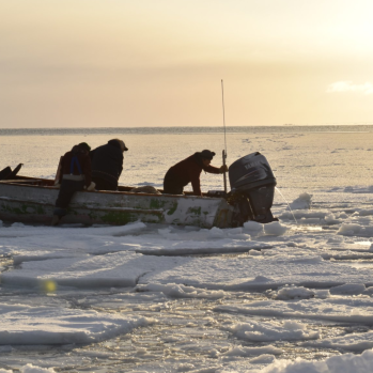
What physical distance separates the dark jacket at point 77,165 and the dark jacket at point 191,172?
1365 millimetres

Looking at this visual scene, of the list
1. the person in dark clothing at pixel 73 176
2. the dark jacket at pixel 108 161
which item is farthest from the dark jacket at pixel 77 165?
the dark jacket at pixel 108 161

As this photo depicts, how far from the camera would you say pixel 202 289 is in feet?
18.7

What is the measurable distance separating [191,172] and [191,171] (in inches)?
0.7

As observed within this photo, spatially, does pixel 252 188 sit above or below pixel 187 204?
above

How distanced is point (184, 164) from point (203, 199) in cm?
81

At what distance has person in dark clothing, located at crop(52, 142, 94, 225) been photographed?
9609 millimetres

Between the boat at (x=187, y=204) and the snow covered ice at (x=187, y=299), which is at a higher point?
the boat at (x=187, y=204)

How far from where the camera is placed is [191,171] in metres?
9.64

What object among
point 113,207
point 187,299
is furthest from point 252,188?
point 187,299

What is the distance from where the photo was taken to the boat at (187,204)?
9.27 metres

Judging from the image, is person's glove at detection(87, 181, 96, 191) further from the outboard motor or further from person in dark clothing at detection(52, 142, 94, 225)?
the outboard motor

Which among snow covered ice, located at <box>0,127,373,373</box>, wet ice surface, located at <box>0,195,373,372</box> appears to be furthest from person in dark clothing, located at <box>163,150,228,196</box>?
wet ice surface, located at <box>0,195,373,372</box>

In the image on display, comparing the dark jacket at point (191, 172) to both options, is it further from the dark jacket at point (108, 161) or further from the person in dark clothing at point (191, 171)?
the dark jacket at point (108, 161)

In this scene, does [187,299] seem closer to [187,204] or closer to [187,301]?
[187,301]
